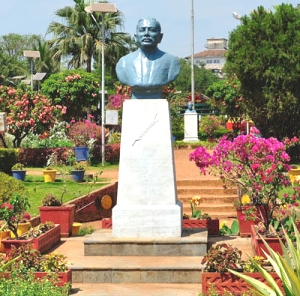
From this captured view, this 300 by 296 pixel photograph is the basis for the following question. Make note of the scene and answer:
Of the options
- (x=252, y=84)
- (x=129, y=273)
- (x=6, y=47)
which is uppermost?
(x=6, y=47)

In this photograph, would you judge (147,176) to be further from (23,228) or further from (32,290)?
(32,290)

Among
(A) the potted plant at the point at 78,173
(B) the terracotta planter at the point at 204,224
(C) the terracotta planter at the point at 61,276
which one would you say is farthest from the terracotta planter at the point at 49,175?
(C) the terracotta planter at the point at 61,276

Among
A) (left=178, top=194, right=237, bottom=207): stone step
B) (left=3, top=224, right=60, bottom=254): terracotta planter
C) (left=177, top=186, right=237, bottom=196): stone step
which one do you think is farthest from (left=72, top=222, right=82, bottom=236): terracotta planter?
(left=177, top=186, right=237, bottom=196): stone step

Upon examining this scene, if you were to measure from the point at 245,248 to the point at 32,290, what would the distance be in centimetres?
455

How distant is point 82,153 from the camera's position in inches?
1006

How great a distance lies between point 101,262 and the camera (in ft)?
31.7

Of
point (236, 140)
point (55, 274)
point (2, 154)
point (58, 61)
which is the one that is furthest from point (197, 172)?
point (58, 61)

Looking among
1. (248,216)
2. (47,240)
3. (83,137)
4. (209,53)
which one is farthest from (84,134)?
(209,53)

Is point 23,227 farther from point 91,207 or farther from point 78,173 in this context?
point 78,173

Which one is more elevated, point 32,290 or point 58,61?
point 58,61

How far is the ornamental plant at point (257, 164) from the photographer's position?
1102cm

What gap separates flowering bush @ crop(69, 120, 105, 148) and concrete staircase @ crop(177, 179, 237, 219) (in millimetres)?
8154

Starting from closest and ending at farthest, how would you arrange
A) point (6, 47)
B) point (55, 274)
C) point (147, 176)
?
1. point (55, 274)
2. point (147, 176)
3. point (6, 47)

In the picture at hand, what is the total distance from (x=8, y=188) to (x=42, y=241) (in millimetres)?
3195
